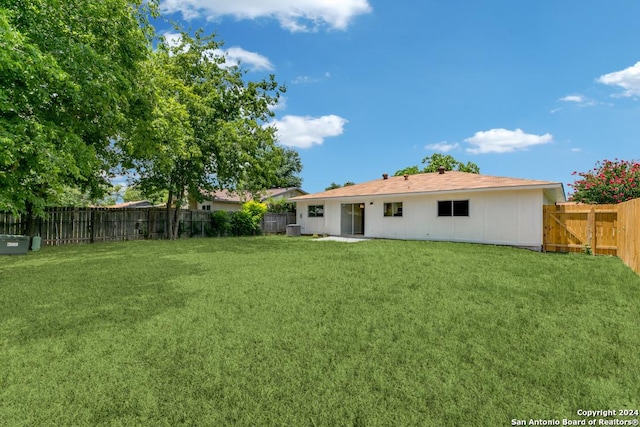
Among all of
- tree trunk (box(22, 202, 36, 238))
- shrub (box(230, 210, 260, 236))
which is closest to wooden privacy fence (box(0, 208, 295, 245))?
tree trunk (box(22, 202, 36, 238))

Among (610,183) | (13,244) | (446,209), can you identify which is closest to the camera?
(13,244)

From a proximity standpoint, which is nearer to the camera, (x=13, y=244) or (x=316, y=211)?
(x=13, y=244)

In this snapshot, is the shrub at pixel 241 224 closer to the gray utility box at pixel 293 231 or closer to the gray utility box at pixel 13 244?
the gray utility box at pixel 293 231

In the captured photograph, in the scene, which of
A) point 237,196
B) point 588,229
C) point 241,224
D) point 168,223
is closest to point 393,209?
point 588,229

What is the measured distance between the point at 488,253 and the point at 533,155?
8618 millimetres

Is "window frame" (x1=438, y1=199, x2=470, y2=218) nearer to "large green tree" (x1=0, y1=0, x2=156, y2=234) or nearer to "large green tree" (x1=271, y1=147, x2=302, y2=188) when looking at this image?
"large green tree" (x1=0, y1=0, x2=156, y2=234)

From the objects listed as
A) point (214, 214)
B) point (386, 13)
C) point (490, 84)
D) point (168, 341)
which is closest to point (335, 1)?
point (386, 13)

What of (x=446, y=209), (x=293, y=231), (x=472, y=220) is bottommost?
(x=293, y=231)

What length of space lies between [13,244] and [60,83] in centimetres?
708

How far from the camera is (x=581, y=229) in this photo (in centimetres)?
1120

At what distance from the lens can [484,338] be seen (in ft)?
11.3

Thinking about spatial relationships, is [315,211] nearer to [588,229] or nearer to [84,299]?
[588,229]

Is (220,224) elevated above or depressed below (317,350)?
above

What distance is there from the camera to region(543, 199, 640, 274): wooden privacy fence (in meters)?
9.27
